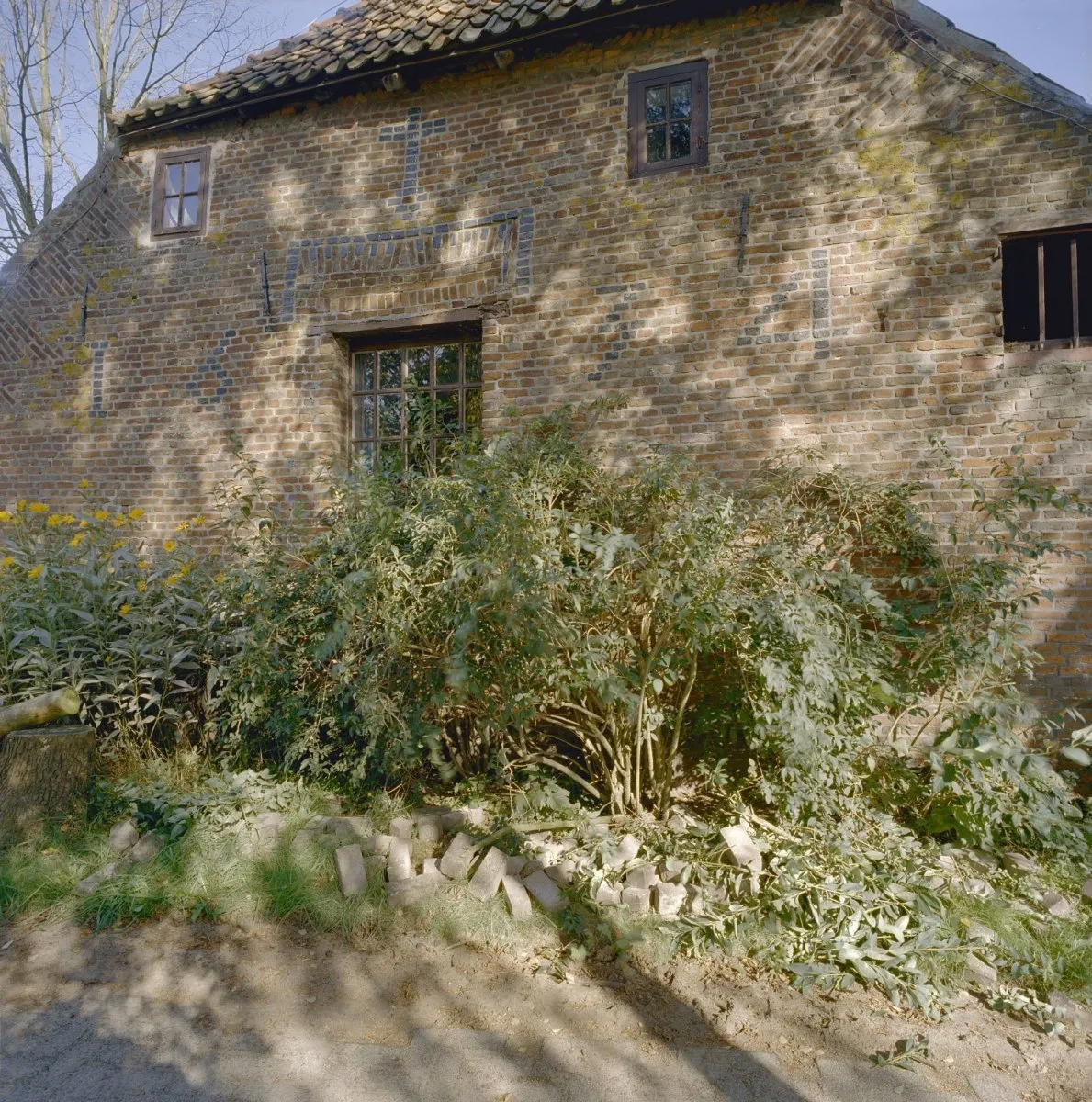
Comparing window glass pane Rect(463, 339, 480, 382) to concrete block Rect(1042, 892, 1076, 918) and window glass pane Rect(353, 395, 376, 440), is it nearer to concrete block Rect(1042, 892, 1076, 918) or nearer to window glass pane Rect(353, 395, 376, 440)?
window glass pane Rect(353, 395, 376, 440)

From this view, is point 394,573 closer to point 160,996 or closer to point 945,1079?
point 160,996

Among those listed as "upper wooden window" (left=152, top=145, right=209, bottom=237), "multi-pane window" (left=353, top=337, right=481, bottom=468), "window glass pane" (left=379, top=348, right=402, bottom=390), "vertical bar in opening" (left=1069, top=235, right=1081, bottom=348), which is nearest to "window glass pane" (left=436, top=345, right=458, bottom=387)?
"multi-pane window" (left=353, top=337, right=481, bottom=468)

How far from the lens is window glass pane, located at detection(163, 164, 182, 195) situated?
7.63 meters

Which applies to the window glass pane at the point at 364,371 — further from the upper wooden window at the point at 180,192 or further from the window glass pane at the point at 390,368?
the upper wooden window at the point at 180,192

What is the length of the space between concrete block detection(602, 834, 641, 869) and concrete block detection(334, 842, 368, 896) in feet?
3.74

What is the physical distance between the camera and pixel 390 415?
279 inches

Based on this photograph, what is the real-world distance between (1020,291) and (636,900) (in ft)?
15.8

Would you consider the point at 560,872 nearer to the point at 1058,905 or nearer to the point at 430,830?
the point at 430,830

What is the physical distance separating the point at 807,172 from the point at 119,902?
239 inches

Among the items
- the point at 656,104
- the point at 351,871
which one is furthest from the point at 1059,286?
the point at 351,871

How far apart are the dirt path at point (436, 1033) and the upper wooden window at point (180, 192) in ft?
20.8

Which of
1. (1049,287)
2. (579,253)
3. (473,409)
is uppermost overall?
(579,253)

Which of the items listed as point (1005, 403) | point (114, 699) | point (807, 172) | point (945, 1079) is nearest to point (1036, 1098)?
point (945, 1079)

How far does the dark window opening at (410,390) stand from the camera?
6773mm
